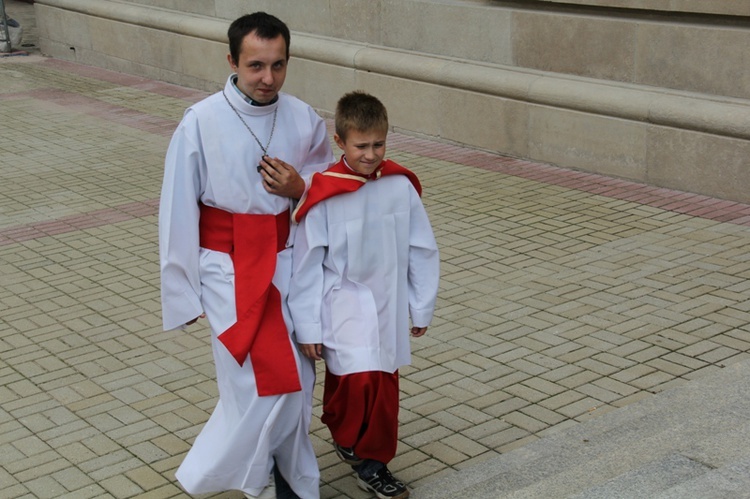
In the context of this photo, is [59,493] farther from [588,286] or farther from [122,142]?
[122,142]

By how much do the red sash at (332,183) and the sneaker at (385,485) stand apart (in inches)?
41.0

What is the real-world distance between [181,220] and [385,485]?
4.23ft

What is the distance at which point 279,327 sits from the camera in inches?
168

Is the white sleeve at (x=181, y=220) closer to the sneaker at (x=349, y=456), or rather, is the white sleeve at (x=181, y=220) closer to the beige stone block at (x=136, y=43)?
the sneaker at (x=349, y=456)

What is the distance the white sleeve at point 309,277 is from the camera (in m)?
4.29

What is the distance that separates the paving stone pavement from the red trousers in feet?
1.04

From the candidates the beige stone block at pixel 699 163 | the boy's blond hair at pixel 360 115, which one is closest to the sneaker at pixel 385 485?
the boy's blond hair at pixel 360 115

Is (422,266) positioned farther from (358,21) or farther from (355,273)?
(358,21)

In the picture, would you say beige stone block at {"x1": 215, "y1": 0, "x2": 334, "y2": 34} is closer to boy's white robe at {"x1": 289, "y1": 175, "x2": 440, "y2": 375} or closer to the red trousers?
boy's white robe at {"x1": 289, "y1": 175, "x2": 440, "y2": 375}

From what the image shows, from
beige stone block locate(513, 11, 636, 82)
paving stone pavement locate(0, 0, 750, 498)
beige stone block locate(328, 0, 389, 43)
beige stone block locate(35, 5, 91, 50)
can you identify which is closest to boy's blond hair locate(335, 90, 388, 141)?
paving stone pavement locate(0, 0, 750, 498)

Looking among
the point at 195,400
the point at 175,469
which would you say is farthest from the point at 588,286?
the point at 175,469

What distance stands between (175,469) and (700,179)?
507cm

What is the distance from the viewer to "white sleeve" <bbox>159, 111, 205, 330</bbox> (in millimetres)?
4180

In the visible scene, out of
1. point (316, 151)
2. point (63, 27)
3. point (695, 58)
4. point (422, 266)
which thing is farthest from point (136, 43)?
point (422, 266)
